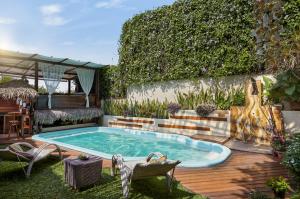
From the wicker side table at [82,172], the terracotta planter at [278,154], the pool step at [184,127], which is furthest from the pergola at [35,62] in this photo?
the terracotta planter at [278,154]

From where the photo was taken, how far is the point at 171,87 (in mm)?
12734

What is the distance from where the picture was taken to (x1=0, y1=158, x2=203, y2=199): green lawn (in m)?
4.09

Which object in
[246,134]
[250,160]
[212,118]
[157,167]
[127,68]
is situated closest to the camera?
[157,167]

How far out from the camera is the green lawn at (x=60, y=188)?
4090mm

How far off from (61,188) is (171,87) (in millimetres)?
8966

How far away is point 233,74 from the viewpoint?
10.4 metres

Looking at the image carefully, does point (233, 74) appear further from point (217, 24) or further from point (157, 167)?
point (157, 167)

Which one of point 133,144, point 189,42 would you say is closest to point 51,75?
point 133,144

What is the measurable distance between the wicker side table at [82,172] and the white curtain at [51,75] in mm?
8757

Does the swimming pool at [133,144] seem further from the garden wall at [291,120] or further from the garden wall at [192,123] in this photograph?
the garden wall at [291,120]

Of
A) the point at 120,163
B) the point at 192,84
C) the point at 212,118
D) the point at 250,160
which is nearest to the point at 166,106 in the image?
the point at 192,84

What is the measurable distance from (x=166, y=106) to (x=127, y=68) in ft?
13.2

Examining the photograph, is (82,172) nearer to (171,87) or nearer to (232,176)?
(232,176)

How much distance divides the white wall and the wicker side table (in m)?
7.31
